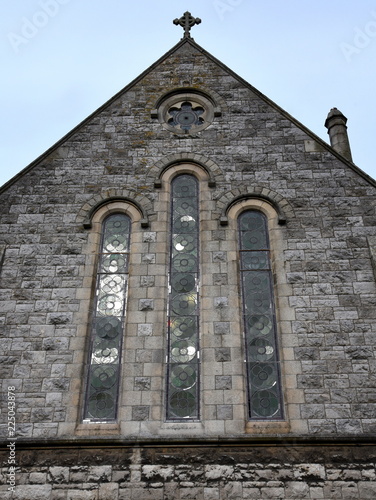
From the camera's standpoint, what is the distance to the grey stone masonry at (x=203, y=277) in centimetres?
768

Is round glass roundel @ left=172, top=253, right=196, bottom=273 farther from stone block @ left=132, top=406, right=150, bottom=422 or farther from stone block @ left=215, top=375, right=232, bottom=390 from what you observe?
stone block @ left=132, top=406, right=150, bottom=422

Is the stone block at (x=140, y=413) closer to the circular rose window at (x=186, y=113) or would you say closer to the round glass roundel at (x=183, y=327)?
the round glass roundel at (x=183, y=327)

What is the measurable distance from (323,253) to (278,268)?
2.54 feet

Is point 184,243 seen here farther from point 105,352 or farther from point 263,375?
point 263,375

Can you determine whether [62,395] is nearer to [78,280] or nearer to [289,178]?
[78,280]

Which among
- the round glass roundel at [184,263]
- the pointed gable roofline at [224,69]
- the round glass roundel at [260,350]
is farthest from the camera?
the pointed gable roofline at [224,69]

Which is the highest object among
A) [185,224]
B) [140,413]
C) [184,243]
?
[185,224]

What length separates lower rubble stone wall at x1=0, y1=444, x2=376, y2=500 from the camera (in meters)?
7.10

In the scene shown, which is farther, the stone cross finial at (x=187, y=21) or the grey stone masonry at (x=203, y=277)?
the stone cross finial at (x=187, y=21)

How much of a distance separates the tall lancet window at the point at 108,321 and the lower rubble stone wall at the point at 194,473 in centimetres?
78

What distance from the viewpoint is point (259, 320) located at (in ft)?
28.5

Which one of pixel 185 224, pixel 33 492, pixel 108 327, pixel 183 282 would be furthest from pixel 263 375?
pixel 33 492

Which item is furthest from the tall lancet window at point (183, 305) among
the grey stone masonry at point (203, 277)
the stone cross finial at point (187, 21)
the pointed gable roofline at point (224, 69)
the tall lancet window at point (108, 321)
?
the stone cross finial at point (187, 21)

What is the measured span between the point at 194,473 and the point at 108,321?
2.66 m
